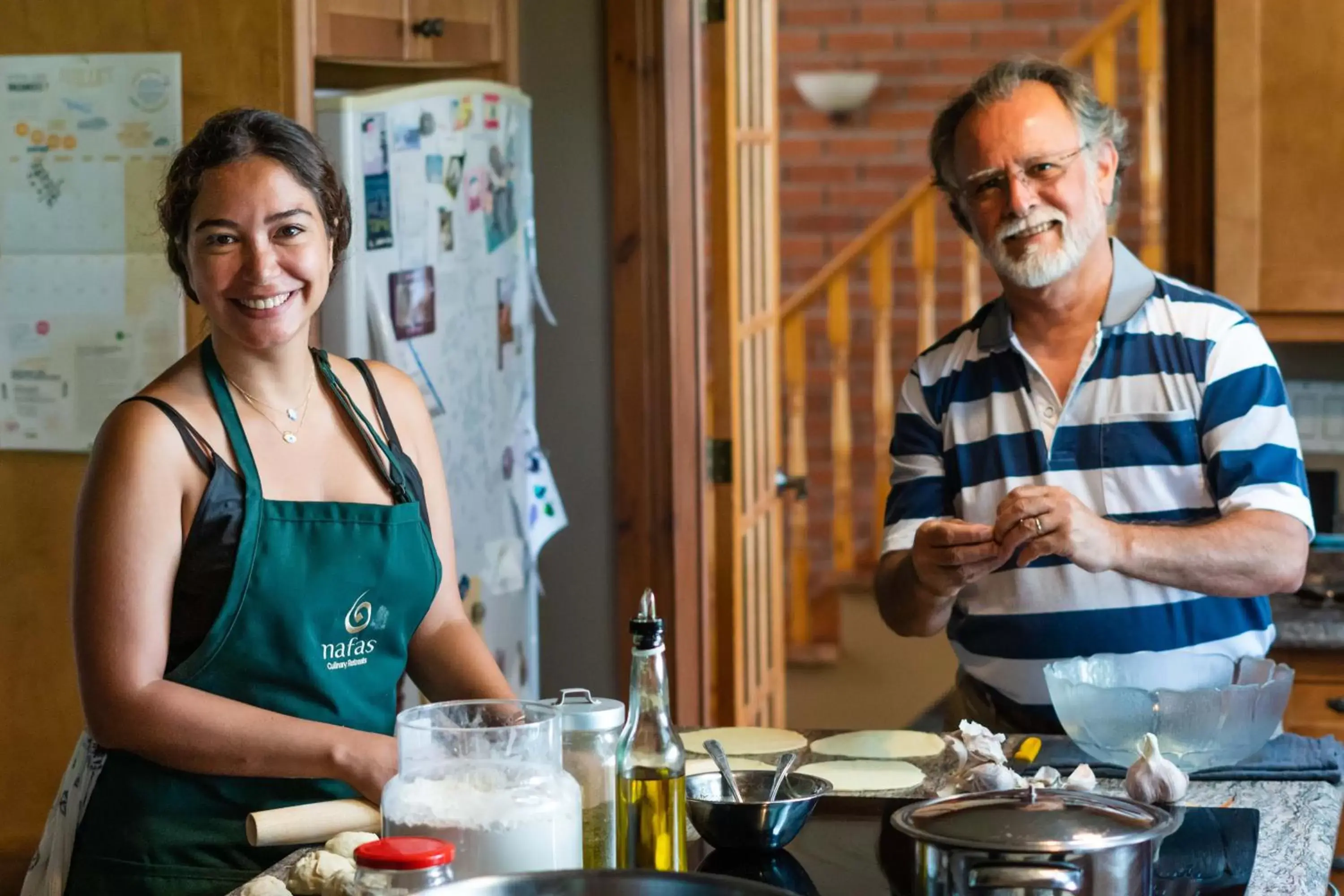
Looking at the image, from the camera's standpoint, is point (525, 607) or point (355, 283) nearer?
point (355, 283)

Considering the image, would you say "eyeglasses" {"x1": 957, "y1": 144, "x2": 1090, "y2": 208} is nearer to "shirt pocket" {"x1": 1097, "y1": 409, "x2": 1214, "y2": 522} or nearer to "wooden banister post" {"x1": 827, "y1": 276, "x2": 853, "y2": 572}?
"shirt pocket" {"x1": 1097, "y1": 409, "x2": 1214, "y2": 522}

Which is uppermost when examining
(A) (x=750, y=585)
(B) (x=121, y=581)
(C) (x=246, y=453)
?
(C) (x=246, y=453)

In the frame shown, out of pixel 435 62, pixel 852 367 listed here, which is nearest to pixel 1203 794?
pixel 435 62

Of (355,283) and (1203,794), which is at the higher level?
(355,283)

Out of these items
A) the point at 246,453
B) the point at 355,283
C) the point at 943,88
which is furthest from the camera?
the point at 943,88

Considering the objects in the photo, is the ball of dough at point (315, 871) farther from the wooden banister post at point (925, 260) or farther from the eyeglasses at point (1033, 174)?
the wooden banister post at point (925, 260)

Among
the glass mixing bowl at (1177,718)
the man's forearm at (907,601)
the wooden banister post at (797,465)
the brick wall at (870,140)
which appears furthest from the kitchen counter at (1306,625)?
the brick wall at (870,140)

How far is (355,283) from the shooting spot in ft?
8.70

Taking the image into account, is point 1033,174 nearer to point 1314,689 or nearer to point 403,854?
point 1314,689

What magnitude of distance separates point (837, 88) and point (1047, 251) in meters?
3.34

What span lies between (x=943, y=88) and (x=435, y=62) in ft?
9.19

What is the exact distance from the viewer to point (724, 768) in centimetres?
138

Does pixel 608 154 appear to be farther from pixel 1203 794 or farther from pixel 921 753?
pixel 1203 794

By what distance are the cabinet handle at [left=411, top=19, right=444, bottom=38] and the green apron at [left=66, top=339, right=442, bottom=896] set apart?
138 centimetres
